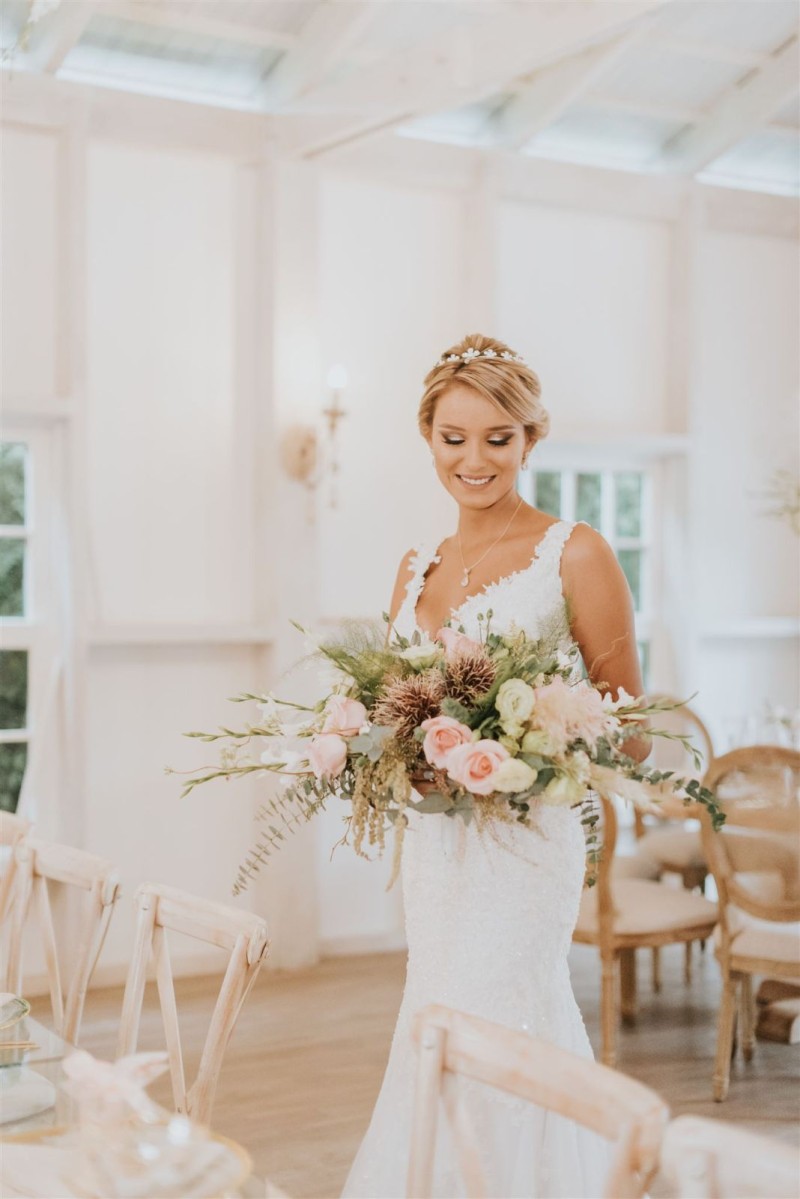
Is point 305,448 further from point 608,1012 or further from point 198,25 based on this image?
point 608,1012

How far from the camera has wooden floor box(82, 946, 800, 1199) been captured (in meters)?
3.90

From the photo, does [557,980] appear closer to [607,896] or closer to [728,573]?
[607,896]

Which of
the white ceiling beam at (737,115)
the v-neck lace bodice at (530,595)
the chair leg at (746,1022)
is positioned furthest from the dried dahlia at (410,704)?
the white ceiling beam at (737,115)

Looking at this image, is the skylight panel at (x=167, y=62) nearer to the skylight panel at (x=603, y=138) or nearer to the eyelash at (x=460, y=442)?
the skylight panel at (x=603, y=138)

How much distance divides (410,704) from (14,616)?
359 cm

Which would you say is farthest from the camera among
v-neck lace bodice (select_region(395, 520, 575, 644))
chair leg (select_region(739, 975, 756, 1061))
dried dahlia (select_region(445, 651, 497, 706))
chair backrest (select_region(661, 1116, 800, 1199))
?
chair leg (select_region(739, 975, 756, 1061))

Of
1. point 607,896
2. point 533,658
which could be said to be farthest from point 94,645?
point 533,658

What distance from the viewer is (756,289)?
705 centimetres

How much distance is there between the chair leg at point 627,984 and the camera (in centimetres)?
507

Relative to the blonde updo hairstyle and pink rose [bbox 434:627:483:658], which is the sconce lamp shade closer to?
the blonde updo hairstyle

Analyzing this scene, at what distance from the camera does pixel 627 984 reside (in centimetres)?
509

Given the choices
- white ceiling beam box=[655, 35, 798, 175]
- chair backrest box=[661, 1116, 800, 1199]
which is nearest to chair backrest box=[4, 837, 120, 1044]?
chair backrest box=[661, 1116, 800, 1199]

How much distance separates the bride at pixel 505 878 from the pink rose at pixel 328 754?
344 millimetres

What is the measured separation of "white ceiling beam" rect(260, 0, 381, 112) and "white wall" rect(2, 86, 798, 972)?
26 centimetres
